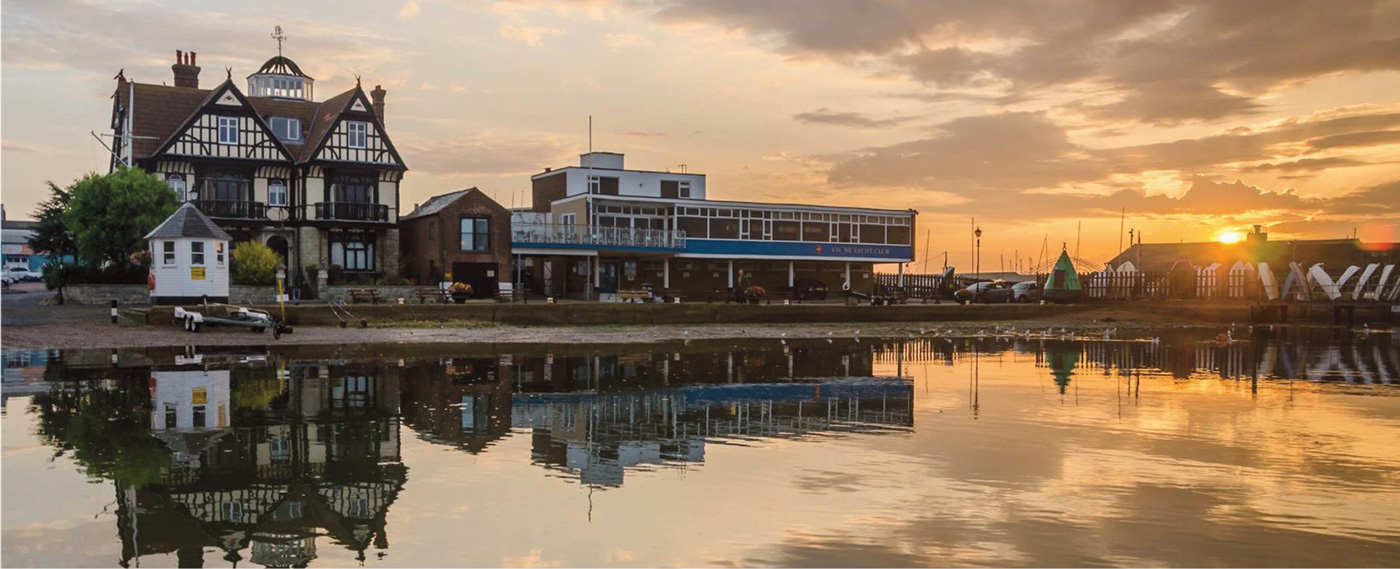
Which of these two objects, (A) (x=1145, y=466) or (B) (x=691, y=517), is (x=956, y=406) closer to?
(A) (x=1145, y=466)

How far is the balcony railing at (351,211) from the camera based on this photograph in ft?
166

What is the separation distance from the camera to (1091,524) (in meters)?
10.6

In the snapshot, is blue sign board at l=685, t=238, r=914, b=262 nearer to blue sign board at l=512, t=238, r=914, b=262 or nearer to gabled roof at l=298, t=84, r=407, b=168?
blue sign board at l=512, t=238, r=914, b=262

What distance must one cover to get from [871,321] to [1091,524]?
39.6 m


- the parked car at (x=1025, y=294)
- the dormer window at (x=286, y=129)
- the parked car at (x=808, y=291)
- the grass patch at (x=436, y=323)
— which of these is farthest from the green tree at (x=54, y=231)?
the parked car at (x=1025, y=294)

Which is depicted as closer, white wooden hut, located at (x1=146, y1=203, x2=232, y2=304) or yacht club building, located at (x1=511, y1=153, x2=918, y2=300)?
white wooden hut, located at (x1=146, y1=203, x2=232, y2=304)

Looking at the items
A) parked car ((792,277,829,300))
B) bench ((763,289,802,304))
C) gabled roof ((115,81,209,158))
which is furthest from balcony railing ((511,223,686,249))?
gabled roof ((115,81,209,158))

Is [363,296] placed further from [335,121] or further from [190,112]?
[190,112]

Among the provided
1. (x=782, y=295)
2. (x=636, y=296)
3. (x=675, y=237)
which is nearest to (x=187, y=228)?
(x=636, y=296)

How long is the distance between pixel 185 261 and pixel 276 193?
14947mm

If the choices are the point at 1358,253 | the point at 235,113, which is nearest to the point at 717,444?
the point at 235,113

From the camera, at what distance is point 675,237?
59.9 meters

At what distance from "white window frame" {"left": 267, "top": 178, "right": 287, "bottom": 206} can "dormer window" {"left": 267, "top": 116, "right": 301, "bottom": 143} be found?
3012mm

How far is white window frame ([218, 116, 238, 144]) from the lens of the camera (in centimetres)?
4881
